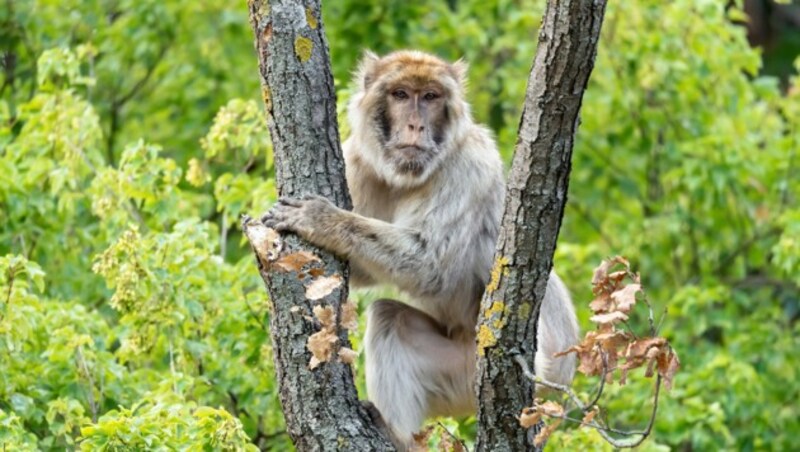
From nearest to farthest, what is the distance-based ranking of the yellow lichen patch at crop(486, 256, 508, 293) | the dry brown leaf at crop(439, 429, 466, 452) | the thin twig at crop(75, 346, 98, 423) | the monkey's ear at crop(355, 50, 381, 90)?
the yellow lichen patch at crop(486, 256, 508, 293), the dry brown leaf at crop(439, 429, 466, 452), the monkey's ear at crop(355, 50, 381, 90), the thin twig at crop(75, 346, 98, 423)

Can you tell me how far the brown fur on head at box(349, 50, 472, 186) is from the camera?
6762 mm

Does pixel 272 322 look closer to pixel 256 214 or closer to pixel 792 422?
pixel 256 214

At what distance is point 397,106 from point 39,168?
264cm

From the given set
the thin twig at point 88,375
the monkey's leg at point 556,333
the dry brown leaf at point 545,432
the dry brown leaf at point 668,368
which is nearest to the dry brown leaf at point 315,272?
the dry brown leaf at point 545,432

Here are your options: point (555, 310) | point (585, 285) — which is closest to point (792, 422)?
point (585, 285)

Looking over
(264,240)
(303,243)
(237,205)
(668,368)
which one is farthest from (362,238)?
(237,205)

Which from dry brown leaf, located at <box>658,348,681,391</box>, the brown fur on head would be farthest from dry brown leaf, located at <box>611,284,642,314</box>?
the brown fur on head

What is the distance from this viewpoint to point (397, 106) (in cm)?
692

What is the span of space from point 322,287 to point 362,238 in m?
0.92

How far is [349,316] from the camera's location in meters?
5.43

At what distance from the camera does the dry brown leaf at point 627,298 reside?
15.8 feet

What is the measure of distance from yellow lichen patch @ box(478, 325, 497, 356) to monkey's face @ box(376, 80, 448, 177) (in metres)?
1.62

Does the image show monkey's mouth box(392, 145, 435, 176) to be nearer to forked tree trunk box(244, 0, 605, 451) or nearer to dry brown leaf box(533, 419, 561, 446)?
forked tree trunk box(244, 0, 605, 451)

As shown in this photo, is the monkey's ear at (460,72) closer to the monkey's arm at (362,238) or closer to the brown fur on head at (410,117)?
the brown fur on head at (410,117)
